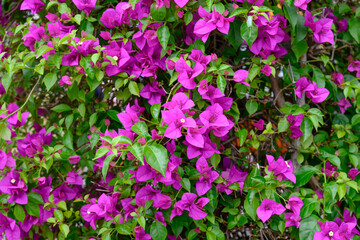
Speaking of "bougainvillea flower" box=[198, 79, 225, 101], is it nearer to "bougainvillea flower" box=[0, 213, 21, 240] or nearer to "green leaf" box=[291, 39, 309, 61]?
"green leaf" box=[291, 39, 309, 61]

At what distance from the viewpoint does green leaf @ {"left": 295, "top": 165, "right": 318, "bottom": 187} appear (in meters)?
1.26

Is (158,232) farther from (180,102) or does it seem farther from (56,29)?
(56,29)

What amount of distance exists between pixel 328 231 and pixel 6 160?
1.04m

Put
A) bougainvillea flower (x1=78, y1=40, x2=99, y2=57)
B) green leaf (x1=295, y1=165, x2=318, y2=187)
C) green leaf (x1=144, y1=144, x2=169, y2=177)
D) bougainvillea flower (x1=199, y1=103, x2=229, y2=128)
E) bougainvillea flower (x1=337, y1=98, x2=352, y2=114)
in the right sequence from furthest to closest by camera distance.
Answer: bougainvillea flower (x1=337, y1=98, x2=352, y2=114), green leaf (x1=295, y1=165, x2=318, y2=187), bougainvillea flower (x1=78, y1=40, x2=99, y2=57), bougainvillea flower (x1=199, y1=103, x2=229, y2=128), green leaf (x1=144, y1=144, x2=169, y2=177)

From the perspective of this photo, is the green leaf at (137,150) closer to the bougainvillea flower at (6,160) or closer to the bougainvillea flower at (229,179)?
the bougainvillea flower at (229,179)

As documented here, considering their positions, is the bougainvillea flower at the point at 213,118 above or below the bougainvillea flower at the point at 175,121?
below

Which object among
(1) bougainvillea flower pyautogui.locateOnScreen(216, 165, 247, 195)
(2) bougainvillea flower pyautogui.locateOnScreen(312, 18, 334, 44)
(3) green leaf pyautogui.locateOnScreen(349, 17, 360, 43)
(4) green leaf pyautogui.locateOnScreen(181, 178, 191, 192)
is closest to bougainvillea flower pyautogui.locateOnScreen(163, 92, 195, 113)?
(4) green leaf pyautogui.locateOnScreen(181, 178, 191, 192)

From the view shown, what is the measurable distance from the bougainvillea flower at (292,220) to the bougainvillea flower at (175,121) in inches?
18.8

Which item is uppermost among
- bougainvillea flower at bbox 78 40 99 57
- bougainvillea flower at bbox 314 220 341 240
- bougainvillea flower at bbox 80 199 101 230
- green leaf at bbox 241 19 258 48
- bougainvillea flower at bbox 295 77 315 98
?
green leaf at bbox 241 19 258 48

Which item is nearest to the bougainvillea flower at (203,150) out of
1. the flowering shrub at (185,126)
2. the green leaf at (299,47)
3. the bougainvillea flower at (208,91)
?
the flowering shrub at (185,126)

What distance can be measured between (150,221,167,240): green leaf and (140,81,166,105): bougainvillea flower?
382 mm

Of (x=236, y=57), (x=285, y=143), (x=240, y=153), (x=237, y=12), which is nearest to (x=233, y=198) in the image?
(x=240, y=153)

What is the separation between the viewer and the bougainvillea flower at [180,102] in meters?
1.04

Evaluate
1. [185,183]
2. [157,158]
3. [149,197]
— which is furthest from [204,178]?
[157,158]
